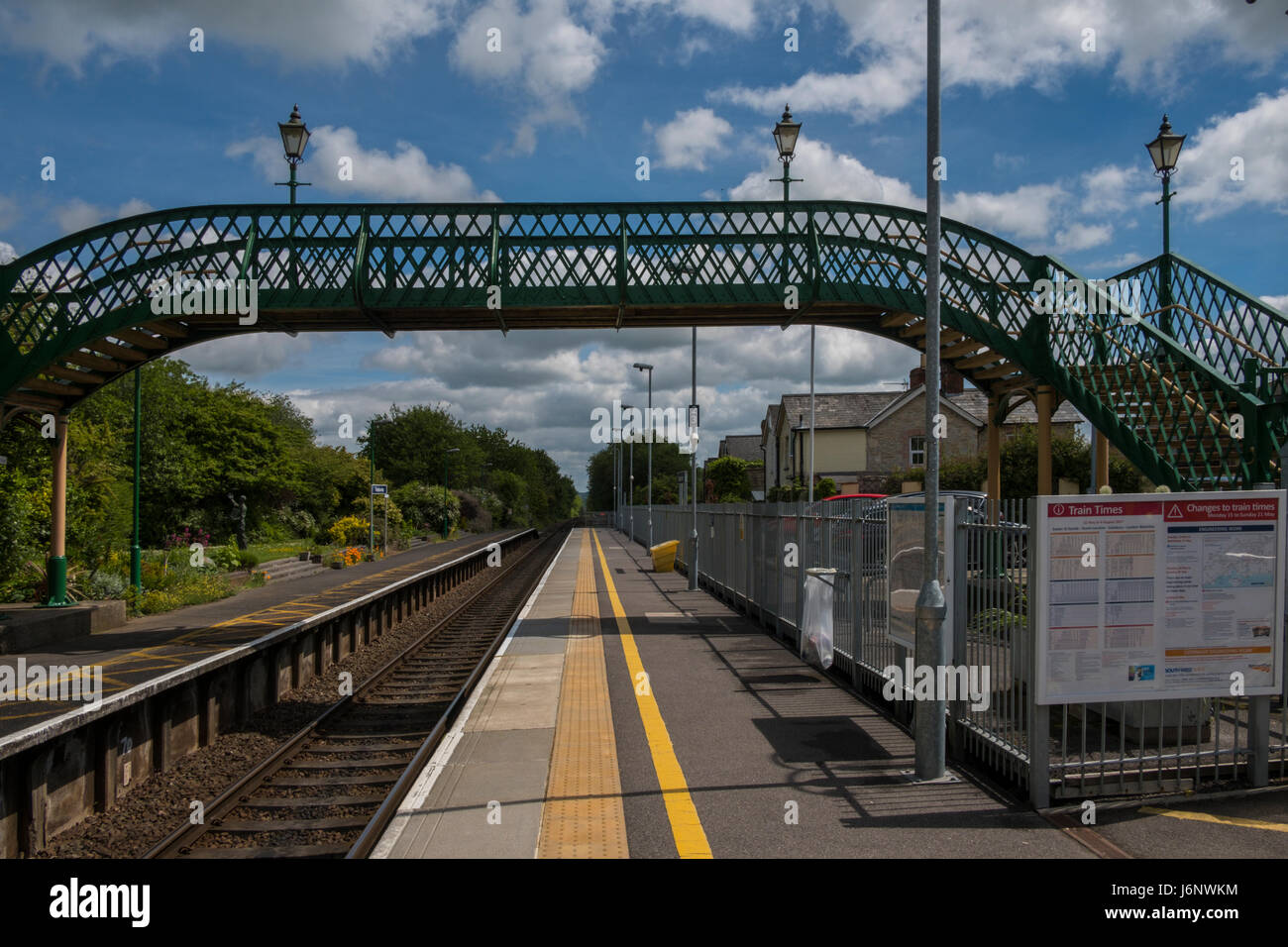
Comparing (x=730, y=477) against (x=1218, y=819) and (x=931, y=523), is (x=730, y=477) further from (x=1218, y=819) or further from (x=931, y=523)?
(x=1218, y=819)

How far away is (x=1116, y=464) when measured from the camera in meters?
29.8

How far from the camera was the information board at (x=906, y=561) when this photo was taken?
7.97 metres

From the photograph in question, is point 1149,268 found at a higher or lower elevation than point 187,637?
higher

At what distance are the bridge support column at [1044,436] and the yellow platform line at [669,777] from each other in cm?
720

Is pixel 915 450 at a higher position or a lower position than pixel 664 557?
higher

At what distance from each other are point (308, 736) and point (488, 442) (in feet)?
434

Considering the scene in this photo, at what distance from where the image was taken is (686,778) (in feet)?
23.5

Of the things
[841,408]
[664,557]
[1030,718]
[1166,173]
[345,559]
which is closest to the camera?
[1030,718]

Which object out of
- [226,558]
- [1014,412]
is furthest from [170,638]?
[1014,412]

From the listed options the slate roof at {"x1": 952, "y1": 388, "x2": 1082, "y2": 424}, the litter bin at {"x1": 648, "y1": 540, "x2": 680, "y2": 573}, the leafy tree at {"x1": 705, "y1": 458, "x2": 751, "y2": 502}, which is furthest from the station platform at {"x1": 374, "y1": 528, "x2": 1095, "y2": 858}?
the leafy tree at {"x1": 705, "y1": 458, "x2": 751, "y2": 502}

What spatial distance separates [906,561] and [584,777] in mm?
3411

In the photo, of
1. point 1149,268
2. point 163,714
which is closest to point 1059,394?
point 1149,268

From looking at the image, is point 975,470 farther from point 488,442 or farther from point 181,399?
point 488,442

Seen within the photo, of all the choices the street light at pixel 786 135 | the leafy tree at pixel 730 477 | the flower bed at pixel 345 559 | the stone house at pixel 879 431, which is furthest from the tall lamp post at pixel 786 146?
the leafy tree at pixel 730 477
